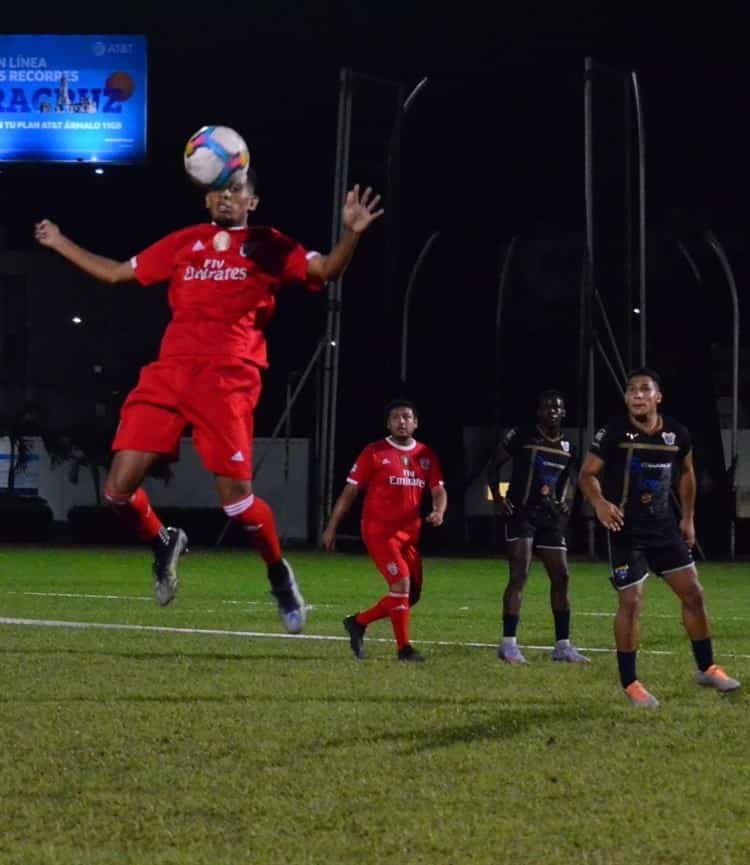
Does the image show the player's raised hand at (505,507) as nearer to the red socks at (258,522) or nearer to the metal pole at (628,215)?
the red socks at (258,522)

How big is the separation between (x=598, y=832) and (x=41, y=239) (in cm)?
424

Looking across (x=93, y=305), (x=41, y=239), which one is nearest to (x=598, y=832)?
(x=41, y=239)

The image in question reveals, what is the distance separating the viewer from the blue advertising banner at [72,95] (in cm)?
5081

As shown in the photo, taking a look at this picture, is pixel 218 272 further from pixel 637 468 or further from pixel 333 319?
pixel 333 319

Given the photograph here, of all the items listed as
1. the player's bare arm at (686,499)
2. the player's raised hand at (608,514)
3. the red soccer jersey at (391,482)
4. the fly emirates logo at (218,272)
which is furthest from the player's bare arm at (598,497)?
the red soccer jersey at (391,482)

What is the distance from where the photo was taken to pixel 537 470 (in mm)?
15367

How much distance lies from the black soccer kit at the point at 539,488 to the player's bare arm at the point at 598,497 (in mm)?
3703

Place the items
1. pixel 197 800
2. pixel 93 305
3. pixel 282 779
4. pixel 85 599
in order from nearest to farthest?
pixel 197 800, pixel 282 779, pixel 85 599, pixel 93 305

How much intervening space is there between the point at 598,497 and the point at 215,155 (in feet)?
13.4

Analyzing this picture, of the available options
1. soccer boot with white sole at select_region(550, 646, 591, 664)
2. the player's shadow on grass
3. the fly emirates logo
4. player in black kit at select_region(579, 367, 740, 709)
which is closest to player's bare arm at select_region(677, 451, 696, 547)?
player in black kit at select_region(579, 367, 740, 709)

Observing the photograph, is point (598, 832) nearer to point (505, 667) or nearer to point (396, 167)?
point (505, 667)

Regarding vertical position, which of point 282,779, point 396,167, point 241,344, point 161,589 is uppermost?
point 396,167

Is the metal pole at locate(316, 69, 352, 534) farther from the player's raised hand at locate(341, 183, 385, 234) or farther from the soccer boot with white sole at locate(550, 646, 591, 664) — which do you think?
the player's raised hand at locate(341, 183, 385, 234)

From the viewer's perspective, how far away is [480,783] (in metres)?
8.32
